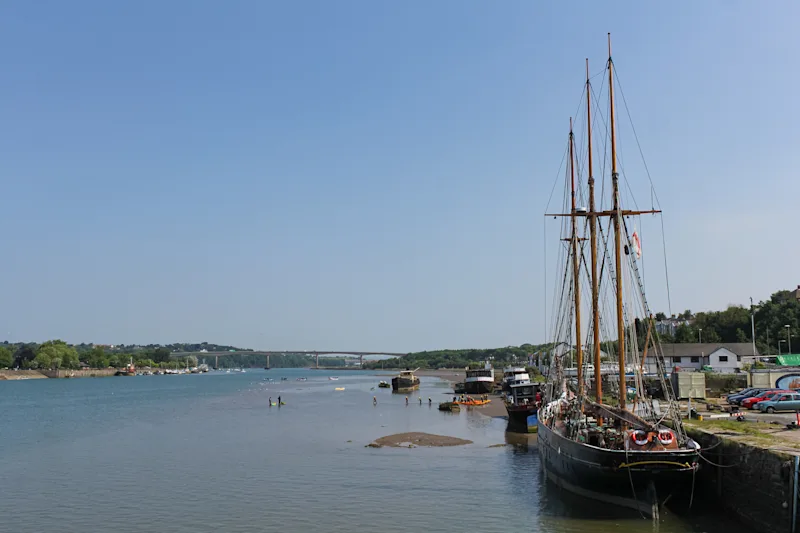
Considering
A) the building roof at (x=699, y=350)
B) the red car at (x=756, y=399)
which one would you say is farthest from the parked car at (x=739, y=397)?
the building roof at (x=699, y=350)

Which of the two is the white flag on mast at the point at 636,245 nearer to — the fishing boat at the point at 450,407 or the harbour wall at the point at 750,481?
the harbour wall at the point at 750,481

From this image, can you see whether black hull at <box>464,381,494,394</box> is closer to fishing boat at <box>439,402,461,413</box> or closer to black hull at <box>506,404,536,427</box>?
fishing boat at <box>439,402,461,413</box>

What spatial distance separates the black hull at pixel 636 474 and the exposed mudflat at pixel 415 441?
72.2 ft

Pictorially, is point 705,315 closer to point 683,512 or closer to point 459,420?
point 459,420

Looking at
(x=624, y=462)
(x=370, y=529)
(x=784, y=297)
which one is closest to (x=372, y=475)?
(x=370, y=529)

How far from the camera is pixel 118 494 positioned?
36.0 meters

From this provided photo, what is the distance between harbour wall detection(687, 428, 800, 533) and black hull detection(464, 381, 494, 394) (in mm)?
83482

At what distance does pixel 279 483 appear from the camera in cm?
3809

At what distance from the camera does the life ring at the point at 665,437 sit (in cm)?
2856

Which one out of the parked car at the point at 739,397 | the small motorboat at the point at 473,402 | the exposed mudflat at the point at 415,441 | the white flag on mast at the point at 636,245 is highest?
the white flag on mast at the point at 636,245

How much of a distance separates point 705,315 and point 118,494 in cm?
14632

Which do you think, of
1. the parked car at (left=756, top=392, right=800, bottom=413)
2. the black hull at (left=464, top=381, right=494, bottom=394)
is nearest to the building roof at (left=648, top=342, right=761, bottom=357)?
the black hull at (left=464, top=381, right=494, bottom=394)

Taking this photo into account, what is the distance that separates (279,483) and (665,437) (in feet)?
68.5

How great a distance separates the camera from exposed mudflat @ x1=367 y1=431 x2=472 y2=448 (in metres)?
51.7
